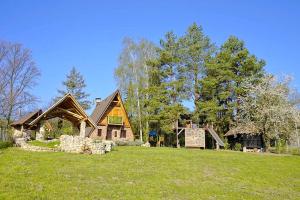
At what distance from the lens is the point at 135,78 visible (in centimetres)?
4200

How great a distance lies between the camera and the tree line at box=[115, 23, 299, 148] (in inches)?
1517

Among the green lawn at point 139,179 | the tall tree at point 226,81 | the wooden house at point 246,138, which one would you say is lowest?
the green lawn at point 139,179

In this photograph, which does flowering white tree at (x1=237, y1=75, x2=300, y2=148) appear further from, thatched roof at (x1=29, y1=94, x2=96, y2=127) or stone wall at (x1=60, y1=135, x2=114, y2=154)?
stone wall at (x1=60, y1=135, x2=114, y2=154)

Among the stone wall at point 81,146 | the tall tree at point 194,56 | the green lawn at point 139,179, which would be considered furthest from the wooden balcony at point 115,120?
the green lawn at point 139,179

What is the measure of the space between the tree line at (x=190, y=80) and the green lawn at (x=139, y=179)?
18955 mm

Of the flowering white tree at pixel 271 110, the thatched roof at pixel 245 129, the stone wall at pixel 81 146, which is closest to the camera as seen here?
the stone wall at pixel 81 146

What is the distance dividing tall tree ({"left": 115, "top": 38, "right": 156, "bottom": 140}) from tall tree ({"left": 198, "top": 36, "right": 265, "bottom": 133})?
770 centimetres

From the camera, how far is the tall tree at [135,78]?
41812 millimetres

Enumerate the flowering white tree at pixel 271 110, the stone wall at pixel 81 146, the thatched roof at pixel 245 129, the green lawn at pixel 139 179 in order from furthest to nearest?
the thatched roof at pixel 245 129 < the flowering white tree at pixel 271 110 < the stone wall at pixel 81 146 < the green lawn at pixel 139 179

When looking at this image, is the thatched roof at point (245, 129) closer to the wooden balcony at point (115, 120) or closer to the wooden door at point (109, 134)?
the wooden balcony at point (115, 120)

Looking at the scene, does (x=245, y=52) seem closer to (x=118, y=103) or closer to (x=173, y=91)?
(x=173, y=91)

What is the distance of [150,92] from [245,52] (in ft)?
43.3

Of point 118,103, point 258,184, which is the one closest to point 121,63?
point 118,103

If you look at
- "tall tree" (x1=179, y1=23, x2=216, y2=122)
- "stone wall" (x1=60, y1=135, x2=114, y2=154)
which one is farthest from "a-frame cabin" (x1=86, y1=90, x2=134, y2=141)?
"stone wall" (x1=60, y1=135, x2=114, y2=154)
